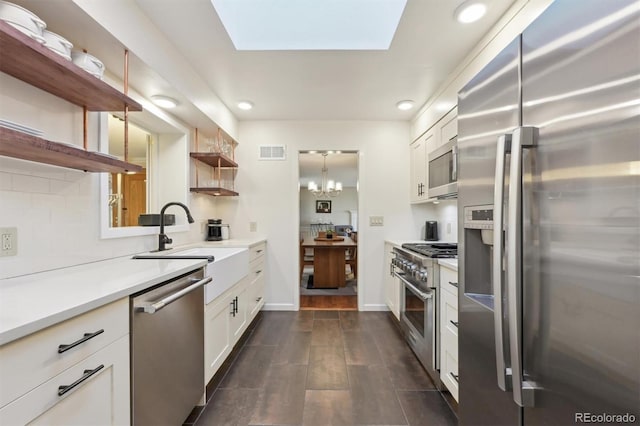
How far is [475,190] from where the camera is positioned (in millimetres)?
1074

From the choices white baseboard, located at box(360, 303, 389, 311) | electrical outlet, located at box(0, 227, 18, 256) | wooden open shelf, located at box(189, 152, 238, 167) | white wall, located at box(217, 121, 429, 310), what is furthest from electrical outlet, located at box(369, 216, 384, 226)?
electrical outlet, located at box(0, 227, 18, 256)

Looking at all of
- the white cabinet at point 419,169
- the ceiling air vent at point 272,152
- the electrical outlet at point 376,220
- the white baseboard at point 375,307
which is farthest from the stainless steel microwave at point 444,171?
the ceiling air vent at point 272,152

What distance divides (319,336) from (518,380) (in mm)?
2123

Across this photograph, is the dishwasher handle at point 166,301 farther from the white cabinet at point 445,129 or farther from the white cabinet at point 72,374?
the white cabinet at point 445,129

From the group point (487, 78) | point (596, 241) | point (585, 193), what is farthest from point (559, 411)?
point (487, 78)

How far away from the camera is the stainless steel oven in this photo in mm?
1902

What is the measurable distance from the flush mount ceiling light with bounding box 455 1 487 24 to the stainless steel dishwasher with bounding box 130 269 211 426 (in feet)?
7.20

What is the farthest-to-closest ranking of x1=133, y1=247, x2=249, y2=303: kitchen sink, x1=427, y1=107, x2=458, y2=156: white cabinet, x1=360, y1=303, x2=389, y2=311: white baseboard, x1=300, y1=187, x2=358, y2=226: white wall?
x1=300, y1=187, x2=358, y2=226: white wall, x1=360, y1=303, x2=389, y2=311: white baseboard, x1=427, y1=107, x2=458, y2=156: white cabinet, x1=133, y1=247, x2=249, y2=303: kitchen sink

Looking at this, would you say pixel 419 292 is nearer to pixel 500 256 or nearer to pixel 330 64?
pixel 500 256

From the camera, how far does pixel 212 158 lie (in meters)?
2.86

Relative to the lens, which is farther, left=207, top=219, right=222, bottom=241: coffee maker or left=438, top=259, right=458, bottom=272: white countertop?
left=207, top=219, right=222, bottom=241: coffee maker

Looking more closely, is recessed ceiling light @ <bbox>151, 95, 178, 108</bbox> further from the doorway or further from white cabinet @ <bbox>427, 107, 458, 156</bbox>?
white cabinet @ <bbox>427, 107, 458, 156</bbox>

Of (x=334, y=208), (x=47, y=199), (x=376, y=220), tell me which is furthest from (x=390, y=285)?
(x=334, y=208)

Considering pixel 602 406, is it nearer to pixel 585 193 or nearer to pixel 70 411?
pixel 585 193
